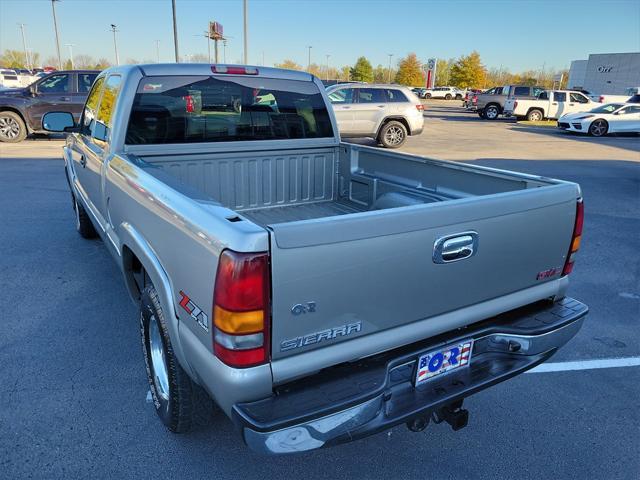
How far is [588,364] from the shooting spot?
354 cm

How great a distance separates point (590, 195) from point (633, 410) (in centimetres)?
709

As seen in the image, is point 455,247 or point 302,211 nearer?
point 455,247

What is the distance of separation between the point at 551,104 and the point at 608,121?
685cm

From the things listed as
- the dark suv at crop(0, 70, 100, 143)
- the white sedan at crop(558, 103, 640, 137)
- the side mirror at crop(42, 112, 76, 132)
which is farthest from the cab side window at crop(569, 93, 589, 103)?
the side mirror at crop(42, 112, 76, 132)

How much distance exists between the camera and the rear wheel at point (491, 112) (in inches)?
1129

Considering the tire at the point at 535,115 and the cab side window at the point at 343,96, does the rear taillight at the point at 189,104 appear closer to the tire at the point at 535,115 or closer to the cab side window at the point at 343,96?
the cab side window at the point at 343,96

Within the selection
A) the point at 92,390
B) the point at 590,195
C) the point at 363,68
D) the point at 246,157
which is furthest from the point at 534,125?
the point at 363,68

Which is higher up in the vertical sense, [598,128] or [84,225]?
[598,128]

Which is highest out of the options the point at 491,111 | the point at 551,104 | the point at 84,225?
the point at 551,104

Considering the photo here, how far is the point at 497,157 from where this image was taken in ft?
44.7

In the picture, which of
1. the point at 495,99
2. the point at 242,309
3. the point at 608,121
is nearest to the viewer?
the point at 242,309

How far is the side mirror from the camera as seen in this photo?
472 centimetres

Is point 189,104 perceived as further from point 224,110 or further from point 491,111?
point 491,111

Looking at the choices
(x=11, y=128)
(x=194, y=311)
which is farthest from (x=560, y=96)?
(x=194, y=311)
